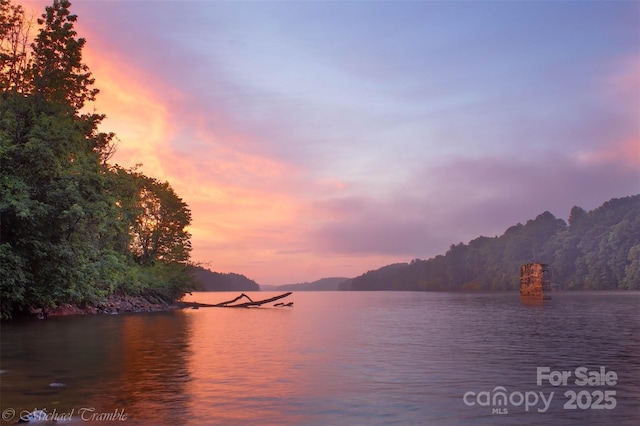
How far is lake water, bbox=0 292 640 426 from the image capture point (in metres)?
13.7

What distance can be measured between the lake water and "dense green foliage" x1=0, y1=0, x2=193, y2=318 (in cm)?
479

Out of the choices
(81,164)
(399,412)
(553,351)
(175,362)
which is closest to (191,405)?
(399,412)

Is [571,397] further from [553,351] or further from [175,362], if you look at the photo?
[175,362]

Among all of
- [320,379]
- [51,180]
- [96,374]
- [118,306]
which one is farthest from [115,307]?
[320,379]

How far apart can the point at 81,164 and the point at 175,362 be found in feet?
75.1

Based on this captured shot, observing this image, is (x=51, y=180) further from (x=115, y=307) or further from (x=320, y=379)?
(x=115, y=307)

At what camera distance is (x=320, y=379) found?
19.5 metres

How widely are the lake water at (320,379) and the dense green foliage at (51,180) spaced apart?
15.7 feet

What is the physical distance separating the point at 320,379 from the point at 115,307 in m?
49.7

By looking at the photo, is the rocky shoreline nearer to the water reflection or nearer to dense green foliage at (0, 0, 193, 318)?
dense green foliage at (0, 0, 193, 318)

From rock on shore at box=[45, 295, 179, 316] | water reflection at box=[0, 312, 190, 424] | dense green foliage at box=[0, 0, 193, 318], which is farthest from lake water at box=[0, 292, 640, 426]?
rock on shore at box=[45, 295, 179, 316]

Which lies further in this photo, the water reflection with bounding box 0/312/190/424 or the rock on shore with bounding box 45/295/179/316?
the rock on shore with bounding box 45/295/179/316

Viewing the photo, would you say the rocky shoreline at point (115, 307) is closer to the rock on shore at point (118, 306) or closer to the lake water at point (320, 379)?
the rock on shore at point (118, 306)

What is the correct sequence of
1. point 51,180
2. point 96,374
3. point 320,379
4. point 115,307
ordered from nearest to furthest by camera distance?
point 96,374 < point 320,379 < point 51,180 < point 115,307
